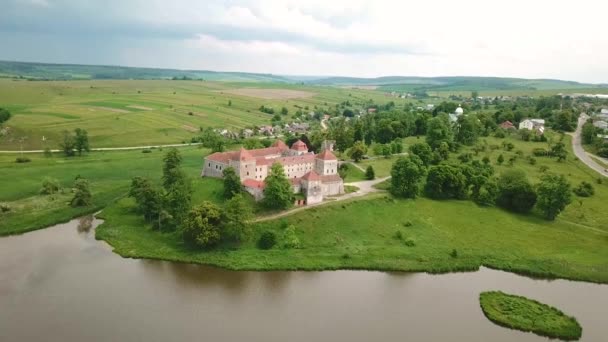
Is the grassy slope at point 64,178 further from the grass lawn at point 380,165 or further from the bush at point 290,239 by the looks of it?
the grass lawn at point 380,165

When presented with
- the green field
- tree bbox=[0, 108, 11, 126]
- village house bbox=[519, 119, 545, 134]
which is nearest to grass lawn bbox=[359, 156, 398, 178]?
village house bbox=[519, 119, 545, 134]

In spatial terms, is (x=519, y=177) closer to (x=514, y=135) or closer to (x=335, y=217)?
(x=335, y=217)

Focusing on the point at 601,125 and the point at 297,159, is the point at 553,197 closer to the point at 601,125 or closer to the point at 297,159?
the point at 297,159

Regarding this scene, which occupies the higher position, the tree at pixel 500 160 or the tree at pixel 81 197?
the tree at pixel 500 160

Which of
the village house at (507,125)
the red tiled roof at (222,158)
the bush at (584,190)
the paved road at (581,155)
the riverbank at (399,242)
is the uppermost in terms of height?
the red tiled roof at (222,158)

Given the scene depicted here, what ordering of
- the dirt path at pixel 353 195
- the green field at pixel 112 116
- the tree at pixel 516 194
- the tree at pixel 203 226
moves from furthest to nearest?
the green field at pixel 112 116
the tree at pixel 516 194
the dirt path at pixel 353 195
the tree at pixel 203 226

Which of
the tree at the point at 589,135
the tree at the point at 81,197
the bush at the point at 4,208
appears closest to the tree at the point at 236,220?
the tree at the point at 81,197

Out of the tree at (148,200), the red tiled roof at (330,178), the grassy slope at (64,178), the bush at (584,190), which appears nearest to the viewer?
the tree at (148,200)

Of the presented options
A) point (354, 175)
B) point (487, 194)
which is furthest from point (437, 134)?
point (487, 194)
